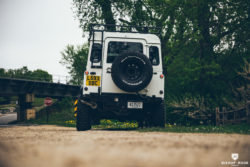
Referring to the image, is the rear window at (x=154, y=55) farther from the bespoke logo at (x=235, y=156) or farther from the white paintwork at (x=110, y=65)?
the bespoke logo at (x=235, y=156)

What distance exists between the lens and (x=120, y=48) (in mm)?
9008

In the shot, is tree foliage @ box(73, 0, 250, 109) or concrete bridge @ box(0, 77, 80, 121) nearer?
tree foliage @ box(73, 0, 250, 109)

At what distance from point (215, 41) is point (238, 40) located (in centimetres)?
139

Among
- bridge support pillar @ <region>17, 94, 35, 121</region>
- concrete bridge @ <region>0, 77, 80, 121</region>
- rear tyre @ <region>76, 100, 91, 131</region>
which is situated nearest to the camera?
rear tyre @ <region>76, 100, 91, 131</region>

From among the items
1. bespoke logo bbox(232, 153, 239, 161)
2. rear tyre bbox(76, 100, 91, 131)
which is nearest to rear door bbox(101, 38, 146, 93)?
rear tyre bbox(76, 100, 91, 131)

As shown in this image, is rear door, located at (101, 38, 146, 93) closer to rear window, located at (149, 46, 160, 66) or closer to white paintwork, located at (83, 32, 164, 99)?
white paintwork, located at (83, 32, 164, 99)

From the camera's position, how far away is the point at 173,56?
724 inches

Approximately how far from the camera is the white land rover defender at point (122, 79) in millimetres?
8180

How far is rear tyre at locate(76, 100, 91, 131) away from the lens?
29.4 feet

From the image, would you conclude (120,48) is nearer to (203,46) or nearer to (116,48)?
(116,48)

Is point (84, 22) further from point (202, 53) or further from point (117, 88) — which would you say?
point (117, 88)

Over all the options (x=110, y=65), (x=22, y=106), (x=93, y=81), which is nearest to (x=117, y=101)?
(x=93, y=81)

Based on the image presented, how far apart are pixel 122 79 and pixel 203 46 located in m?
11.3

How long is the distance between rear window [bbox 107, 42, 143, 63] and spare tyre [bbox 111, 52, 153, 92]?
2.76 ft
